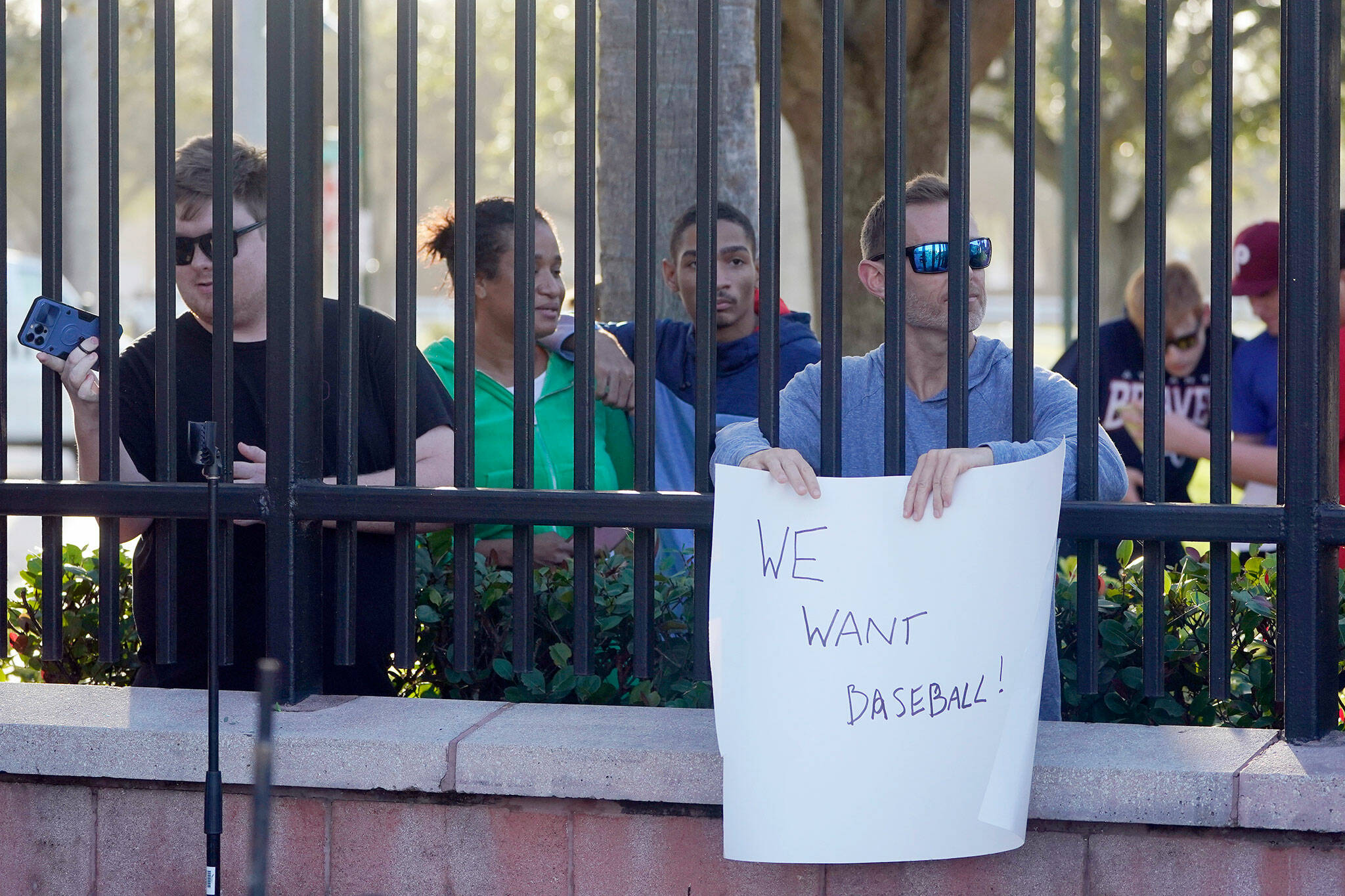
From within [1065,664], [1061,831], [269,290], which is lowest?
[1061,831]

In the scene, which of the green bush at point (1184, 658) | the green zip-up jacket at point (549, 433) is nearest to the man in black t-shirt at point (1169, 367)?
the green zip-up jacket at point (549, 433)

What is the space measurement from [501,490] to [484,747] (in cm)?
51

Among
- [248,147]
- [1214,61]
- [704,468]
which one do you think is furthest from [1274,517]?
[248,147]

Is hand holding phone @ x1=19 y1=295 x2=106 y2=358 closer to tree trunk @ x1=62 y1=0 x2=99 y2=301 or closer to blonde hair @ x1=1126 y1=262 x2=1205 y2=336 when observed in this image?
blonde hair @ x1=1126 y1=262 x2=1205 y2=336

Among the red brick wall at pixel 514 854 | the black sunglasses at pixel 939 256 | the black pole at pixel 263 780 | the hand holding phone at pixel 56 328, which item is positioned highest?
the black sunglasses at pixel 939 256

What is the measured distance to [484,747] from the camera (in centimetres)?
272

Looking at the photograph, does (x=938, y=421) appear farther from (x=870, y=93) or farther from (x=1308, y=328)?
(x=870, y=93)

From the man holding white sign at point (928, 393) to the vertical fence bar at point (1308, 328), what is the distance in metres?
0.33

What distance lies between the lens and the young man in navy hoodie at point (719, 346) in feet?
14.6

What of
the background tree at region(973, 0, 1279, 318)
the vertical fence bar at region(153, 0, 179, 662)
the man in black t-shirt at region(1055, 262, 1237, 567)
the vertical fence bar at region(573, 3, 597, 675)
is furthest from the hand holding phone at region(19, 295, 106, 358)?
the background tree at region(973, 0, 1279, 318)

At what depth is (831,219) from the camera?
2.82 meters

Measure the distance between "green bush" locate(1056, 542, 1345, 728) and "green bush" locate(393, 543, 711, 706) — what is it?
82 centimetres

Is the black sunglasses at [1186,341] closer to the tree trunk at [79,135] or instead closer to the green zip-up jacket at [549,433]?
the green zip-up jacket at [549,433]

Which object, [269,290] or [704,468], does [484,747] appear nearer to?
[704,468]
